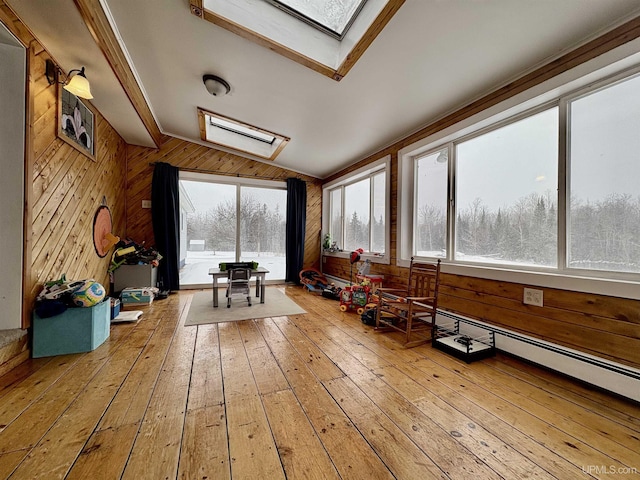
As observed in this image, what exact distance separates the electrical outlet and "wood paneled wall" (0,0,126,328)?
4.02 metres

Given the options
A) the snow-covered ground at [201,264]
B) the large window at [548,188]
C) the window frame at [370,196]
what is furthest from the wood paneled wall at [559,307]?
the snow-covered ground at [201,264]

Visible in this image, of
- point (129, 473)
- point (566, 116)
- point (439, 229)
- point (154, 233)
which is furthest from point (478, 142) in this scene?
point (154, 233)

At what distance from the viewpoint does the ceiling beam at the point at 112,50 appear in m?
1.91

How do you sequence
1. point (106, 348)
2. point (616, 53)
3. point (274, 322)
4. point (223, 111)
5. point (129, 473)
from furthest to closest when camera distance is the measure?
point (223, 111) → point (274, 322) → point (106, 348) → point (616, 53) → point (129, 473)

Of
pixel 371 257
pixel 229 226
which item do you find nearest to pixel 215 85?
pixel 229 226

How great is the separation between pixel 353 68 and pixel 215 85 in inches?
61.9

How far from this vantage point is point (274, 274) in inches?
223

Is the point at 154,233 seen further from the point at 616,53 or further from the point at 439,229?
the point at 616,53

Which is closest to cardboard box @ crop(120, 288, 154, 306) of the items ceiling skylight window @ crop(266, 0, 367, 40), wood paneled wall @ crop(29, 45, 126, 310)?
wood paneled wall @ crop(29, 45, 126, 310)

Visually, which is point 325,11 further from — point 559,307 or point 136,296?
point 136,296

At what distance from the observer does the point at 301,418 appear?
1445 mm

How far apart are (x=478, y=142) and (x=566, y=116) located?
2.56 feet

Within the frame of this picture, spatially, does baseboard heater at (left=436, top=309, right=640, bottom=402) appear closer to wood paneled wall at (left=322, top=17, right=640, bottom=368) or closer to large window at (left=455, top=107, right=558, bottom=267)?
wood paneled wall at (left=322, top=17, right=640, bottom=368)

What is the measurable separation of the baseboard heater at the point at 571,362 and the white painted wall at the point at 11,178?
3.93 meters
